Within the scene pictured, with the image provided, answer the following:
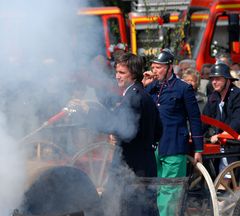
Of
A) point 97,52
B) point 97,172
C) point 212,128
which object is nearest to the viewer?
point 97,52

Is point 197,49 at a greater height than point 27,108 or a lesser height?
lesser

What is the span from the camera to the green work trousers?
4910 mm

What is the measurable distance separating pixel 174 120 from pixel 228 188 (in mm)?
977

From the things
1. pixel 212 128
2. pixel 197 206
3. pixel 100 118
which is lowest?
pixel 197 206

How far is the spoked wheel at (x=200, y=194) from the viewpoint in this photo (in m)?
5.94

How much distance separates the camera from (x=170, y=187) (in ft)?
15.9

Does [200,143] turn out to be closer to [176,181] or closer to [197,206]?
[197,206]

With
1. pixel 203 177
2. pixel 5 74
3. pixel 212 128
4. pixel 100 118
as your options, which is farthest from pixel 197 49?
pixel 5 74

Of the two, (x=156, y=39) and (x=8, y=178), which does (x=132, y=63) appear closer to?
(x=8, y=178)

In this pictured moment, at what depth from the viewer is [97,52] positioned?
18.2 ft

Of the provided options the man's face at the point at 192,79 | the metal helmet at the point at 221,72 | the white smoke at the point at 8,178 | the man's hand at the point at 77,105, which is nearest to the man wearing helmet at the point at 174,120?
the metal helmet at the point at 221,72

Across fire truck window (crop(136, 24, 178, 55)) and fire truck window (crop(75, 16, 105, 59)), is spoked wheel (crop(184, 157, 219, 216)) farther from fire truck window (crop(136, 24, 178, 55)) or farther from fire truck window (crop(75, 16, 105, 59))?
fire truck window (crop(136, 24, 178, 55))

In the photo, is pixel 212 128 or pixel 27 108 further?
pixel 212 128

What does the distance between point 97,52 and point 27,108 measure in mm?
873
